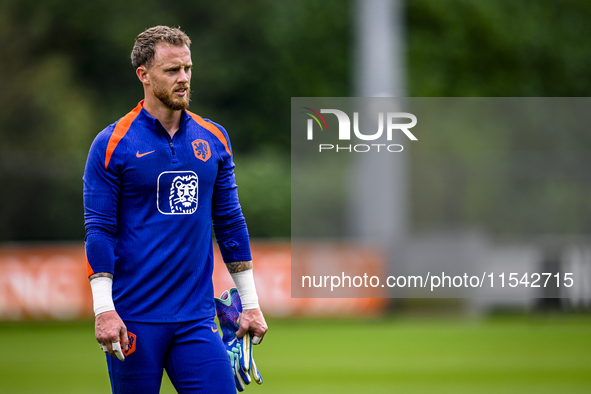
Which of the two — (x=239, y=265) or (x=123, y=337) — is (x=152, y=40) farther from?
(x=123, y=337)

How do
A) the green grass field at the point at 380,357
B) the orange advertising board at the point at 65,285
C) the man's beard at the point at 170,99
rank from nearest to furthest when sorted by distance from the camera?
the man's beard at the point at 170,99 < the green grass field at the point at 380,357 < the orange advertising board at the point at 65,285

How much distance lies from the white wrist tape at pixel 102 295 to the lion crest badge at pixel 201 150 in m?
0.69

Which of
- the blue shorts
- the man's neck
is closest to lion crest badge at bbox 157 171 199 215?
the man's neck

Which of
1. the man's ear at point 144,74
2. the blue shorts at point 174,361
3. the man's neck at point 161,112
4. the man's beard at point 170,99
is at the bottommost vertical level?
the blue shorts at point 174,361

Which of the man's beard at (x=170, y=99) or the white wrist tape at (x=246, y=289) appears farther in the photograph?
the white wrist tape at (x=246, y=289)

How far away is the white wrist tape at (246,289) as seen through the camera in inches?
174

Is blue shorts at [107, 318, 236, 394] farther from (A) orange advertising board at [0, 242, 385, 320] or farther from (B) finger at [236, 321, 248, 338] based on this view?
(A) orange advertising board at [0, 242, 385, 320]

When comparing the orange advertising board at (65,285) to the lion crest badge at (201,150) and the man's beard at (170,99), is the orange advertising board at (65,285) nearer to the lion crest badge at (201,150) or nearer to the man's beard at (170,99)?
the lion crest badge at (201,150)

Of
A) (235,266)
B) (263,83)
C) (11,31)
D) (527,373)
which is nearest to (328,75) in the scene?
(263,83)

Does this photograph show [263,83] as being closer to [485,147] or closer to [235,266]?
[485,147]

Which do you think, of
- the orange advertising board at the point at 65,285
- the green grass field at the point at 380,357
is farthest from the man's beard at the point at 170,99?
the orange advertising board at the point at 65,285

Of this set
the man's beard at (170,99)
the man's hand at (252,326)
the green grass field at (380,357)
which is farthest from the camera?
the green grass field at (380,357)

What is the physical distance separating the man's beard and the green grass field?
5.98m

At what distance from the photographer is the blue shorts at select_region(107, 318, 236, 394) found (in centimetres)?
403
